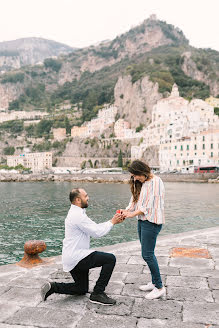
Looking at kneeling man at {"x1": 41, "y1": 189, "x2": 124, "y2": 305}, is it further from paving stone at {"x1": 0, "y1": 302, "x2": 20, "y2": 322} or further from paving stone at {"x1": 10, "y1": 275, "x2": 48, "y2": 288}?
paving stone at {"x1": 10, "y1": 275, "x2": 48, "y2": 288}

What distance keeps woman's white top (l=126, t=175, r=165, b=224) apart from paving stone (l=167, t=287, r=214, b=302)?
1.05m

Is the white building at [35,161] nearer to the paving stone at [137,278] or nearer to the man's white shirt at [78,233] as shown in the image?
the paving stone at [137,278]

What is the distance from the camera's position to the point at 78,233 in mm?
4133

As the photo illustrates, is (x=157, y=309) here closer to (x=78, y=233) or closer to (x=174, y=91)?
(x=78, y=233)

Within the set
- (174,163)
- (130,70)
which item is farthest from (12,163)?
(174,163)

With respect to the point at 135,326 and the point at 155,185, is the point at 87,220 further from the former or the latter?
the point at 135,326

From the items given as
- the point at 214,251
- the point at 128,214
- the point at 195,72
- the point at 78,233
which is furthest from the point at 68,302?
the point at 195,72

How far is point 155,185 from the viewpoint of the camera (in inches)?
166

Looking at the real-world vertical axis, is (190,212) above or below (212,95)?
below

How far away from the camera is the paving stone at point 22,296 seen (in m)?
4.10

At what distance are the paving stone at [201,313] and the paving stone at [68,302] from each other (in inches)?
50.7

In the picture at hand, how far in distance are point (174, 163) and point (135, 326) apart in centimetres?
6552

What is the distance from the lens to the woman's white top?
13.7 ft

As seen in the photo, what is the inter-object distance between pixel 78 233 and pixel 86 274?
0.62 m
